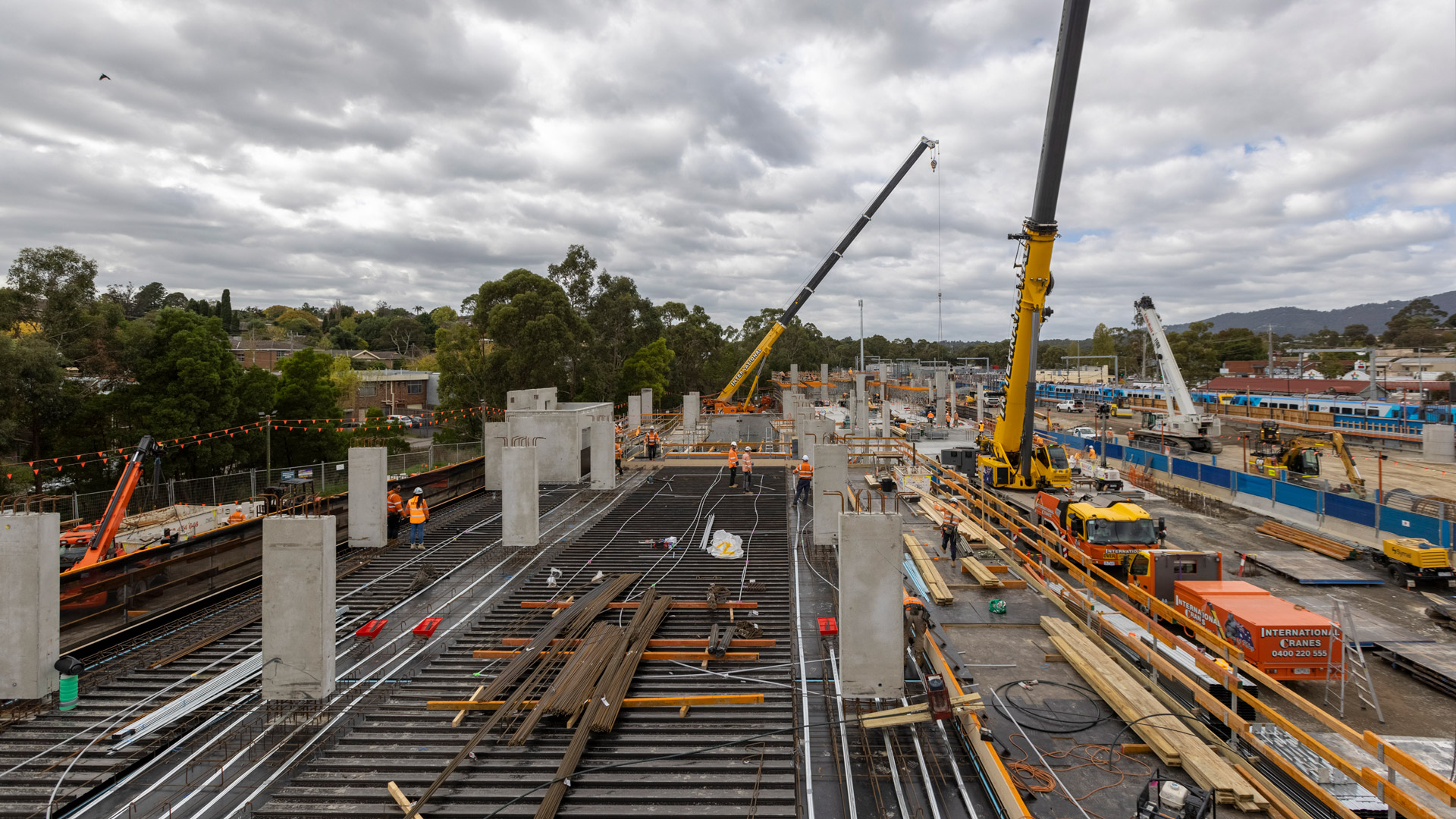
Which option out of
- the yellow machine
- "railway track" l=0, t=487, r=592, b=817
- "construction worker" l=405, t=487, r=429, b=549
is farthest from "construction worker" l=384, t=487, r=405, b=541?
the yellow machine

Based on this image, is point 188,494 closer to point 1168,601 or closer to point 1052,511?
point 1052,511

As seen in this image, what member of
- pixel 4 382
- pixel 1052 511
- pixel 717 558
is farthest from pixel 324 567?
pixel 4 382

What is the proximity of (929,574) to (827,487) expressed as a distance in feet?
9.99

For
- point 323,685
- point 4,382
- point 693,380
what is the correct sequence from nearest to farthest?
point 323,685, point 4,382, point 693,380

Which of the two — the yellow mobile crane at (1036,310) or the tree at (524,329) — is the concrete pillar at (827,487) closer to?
the yellow mobile crane at (1036,310)

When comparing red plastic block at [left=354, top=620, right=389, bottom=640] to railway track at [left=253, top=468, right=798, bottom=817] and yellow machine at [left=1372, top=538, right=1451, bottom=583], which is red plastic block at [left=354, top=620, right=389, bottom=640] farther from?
yellow machine at [left=1372, top=538, right=1451, bottom=583]

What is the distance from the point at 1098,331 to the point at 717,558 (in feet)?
449

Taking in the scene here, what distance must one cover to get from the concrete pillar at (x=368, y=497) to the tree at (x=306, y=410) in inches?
806

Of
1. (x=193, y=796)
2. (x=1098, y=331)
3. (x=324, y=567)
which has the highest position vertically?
(x=1098, y=331)

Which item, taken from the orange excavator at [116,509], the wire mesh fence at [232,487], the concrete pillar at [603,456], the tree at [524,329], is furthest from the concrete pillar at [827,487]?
the tree at [524,329]

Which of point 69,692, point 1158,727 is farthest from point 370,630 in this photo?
point 1158,727

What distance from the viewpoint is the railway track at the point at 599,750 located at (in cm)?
695

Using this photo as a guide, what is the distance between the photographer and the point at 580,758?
7570 mm

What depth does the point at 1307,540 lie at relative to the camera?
19.0 metres
